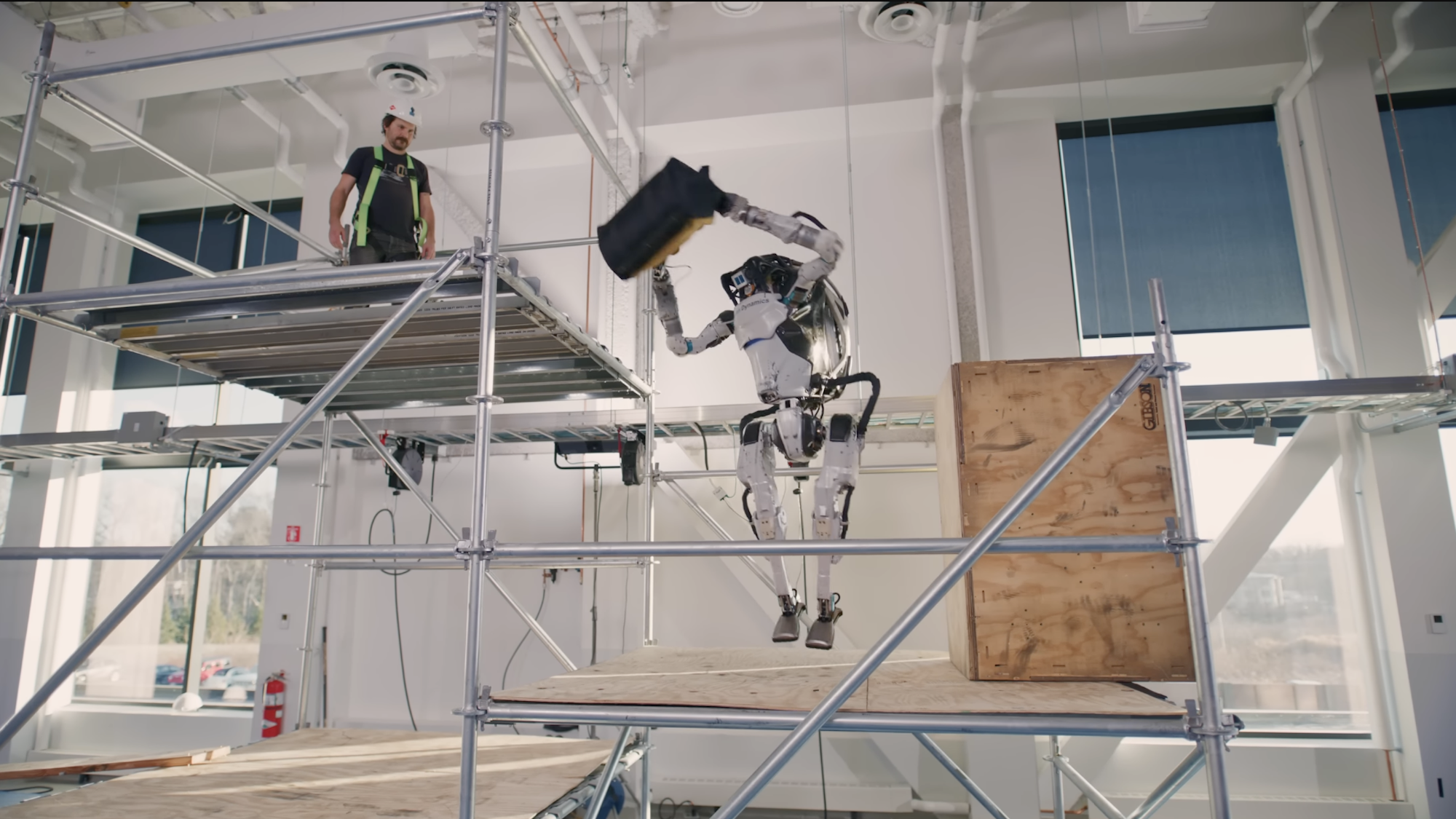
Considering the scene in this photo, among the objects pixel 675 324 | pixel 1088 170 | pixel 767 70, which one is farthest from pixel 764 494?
pixel 1088 170

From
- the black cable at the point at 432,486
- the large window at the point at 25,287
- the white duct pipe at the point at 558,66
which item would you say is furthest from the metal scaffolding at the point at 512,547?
the large window at the point at 25,287

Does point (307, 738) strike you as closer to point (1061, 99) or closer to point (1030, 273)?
point (1030, 273)

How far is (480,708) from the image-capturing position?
188 centimetres

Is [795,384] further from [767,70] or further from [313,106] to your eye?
[313,106]

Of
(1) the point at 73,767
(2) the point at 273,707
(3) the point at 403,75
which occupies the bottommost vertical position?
(1) the point at 73,767

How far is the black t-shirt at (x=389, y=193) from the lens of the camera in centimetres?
329

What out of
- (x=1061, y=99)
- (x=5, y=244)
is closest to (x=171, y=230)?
(x=5, y=244)

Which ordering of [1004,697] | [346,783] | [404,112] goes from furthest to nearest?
[404,112] → [346,783] → [1004,697]

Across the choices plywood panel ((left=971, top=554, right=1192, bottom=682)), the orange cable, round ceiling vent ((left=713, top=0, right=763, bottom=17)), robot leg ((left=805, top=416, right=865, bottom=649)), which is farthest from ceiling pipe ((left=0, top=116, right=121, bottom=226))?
plywood panel ((left=971, top=554, right=1192, bottom=682))

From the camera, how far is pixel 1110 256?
18.1 feet

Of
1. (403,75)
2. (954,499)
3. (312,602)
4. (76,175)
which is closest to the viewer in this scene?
(954,499)

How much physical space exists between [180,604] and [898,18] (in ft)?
24.4

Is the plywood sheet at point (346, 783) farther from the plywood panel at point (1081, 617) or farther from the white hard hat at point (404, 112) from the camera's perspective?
the white hard hat at point (404, 112)

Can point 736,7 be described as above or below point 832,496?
above
